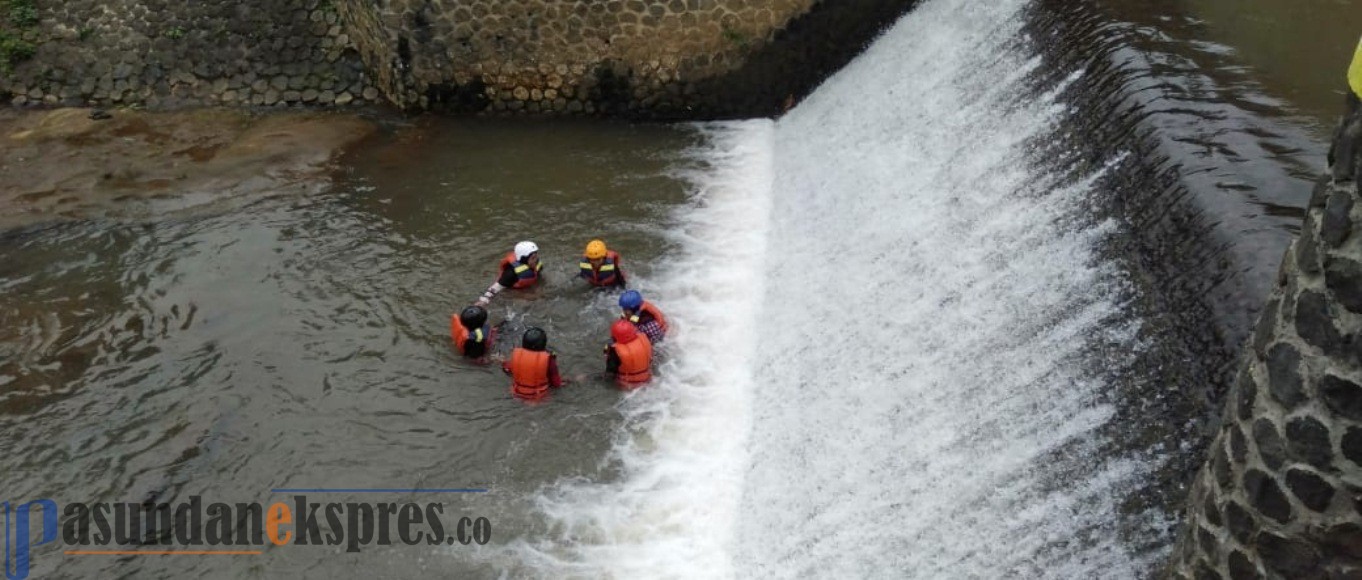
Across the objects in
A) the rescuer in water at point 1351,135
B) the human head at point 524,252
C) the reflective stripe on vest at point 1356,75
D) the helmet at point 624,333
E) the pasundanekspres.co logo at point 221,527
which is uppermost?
the reflective stripe on vest at point 1356,75

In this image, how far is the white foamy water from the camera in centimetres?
492

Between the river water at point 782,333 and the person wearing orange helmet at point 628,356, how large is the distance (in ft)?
0.56

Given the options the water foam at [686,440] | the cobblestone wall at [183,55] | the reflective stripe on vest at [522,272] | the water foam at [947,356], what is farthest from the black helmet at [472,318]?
the cobblestone wall at [183,55]

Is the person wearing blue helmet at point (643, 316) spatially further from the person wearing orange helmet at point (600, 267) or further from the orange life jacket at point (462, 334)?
the orange life jacket at point (462, 334)

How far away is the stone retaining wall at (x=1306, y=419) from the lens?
8.14 feet

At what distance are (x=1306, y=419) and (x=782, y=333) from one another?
507 cm

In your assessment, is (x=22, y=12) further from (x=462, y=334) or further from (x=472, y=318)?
(x=472, y=318)

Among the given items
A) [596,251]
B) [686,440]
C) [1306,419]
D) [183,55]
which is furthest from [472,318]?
[183,55]

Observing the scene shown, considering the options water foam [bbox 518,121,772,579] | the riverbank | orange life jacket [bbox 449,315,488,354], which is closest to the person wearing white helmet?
orange life jacket [bbox 449,315,488,354]

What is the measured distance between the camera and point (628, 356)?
7168 millimetres

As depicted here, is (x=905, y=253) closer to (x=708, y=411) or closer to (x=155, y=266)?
(x=708, y=411)

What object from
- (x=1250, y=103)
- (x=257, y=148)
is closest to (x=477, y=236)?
(x=257, y=148)

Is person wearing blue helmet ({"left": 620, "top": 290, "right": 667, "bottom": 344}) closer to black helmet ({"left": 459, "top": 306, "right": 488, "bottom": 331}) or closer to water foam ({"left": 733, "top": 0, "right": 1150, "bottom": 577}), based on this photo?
water foam ({"left": 733, "top": 0, "right": 1150, "bottom": 577})

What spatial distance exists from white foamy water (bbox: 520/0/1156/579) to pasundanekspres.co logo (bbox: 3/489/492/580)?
30.7 inches
